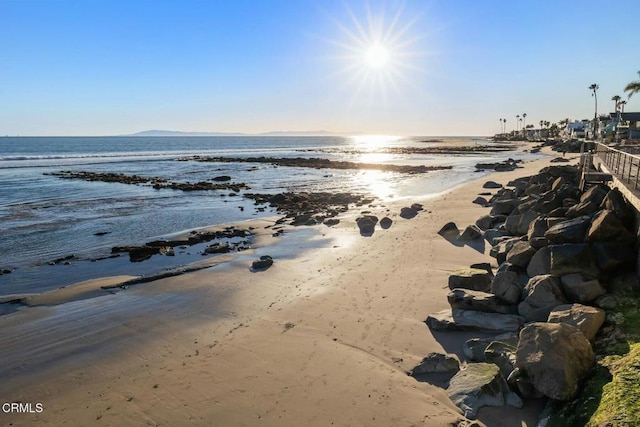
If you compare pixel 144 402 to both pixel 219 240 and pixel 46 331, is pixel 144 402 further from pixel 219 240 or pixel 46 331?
pixel 219 240

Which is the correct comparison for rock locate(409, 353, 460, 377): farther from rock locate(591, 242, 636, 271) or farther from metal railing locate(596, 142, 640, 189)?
metal railing locate(596, 142, 640, 189)

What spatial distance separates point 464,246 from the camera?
13305mm

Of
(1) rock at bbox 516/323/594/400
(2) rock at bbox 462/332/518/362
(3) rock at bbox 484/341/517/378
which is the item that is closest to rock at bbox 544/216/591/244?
(2) rock at bbox 462/332/518/362

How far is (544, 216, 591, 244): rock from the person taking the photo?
8703mm

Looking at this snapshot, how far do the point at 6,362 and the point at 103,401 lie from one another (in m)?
2.74

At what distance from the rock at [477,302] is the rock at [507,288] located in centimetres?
12

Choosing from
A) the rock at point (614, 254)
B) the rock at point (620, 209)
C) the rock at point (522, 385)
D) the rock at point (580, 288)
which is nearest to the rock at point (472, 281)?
the rock at point (580, 288)

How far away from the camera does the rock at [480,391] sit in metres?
5.46

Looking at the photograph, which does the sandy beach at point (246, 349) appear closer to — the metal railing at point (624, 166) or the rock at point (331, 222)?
the metal railing at point (624, 166)

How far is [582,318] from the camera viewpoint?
622 centimetres

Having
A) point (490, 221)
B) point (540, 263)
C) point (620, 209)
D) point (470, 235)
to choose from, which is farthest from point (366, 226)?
point (620, 209)

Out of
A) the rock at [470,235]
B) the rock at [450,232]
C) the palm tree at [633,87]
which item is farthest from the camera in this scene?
the palm tree at [633,87]

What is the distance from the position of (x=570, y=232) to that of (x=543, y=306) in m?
2.31

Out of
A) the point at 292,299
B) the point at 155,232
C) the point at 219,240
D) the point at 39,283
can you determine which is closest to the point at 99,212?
the point at 155,232
